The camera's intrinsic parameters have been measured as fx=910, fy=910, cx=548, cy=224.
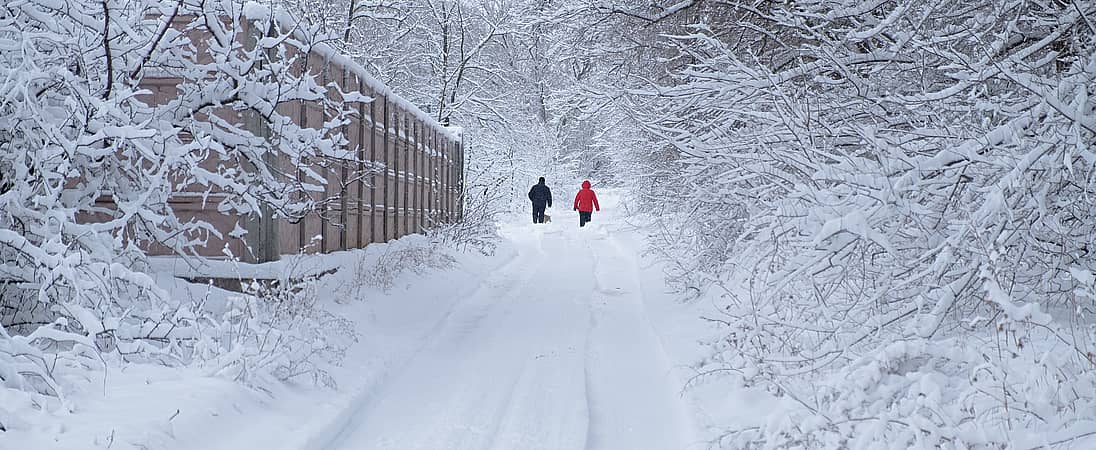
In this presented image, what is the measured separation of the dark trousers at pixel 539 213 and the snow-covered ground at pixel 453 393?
66.1ft

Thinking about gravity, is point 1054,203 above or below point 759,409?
above

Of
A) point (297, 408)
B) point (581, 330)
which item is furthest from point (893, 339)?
point (581, 330)

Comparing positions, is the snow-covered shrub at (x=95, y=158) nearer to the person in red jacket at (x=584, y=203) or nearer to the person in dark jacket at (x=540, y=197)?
the person in red jacket at (x=584, y=203)

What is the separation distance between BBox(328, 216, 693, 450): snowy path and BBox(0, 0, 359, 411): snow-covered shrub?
1525 millimetres

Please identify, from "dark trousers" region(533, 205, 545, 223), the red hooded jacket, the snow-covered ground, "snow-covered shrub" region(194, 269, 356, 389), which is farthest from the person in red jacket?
"snow-covered shrub" region(194, 269, 356, 389)

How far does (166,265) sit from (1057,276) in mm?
7114

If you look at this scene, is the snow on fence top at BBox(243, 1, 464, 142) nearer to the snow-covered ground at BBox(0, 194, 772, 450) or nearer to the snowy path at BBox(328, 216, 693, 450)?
the snow-covered ground at BBox(0, 194, 772, 450)

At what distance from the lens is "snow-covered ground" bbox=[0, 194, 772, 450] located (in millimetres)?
4766

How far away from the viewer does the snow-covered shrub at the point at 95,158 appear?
532 centimetres

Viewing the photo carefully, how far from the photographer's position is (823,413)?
416 cm

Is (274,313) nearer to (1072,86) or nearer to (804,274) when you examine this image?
(804,274)

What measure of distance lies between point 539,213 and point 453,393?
2568cm

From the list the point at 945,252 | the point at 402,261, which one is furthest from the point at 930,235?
the point at 402,261

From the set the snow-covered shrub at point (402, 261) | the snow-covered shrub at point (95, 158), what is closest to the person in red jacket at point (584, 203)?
the snow-covered shrub at point (402, 261)
